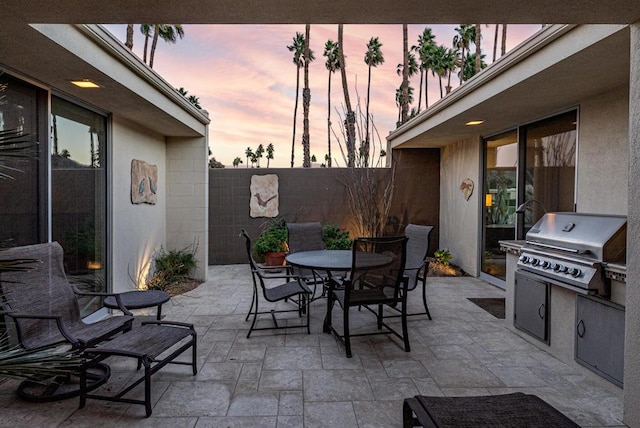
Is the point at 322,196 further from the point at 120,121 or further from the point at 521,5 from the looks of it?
the point at 521,5

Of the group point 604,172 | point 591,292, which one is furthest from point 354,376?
point 604,172

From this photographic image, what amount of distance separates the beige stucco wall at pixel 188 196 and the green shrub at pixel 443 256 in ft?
13.8

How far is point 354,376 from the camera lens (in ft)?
9.16

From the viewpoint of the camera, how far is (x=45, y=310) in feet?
8.91

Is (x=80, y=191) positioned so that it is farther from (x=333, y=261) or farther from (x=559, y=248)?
(x=559, y=248)

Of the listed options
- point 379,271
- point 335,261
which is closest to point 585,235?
point 379,271

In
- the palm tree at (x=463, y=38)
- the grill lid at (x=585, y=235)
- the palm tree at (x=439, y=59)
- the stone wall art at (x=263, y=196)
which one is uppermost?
the palm tree at (x=463, y=38)

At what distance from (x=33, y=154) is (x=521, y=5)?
3838 millimetres

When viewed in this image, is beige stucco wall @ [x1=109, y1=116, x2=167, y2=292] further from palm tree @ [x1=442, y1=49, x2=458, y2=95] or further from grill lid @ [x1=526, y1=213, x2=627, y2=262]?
Result: palm tree @ [x1=442, y1=49, x2=458, y2=95]

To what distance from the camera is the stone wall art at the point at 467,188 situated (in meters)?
6.39

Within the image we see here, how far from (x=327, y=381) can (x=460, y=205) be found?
16.2ft

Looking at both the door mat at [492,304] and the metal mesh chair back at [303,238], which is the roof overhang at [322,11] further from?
the door mat at [492,304]

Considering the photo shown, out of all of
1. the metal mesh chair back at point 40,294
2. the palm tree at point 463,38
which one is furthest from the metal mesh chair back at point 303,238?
the palm tree at point 463,38

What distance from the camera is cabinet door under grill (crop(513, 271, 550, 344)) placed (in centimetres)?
317
